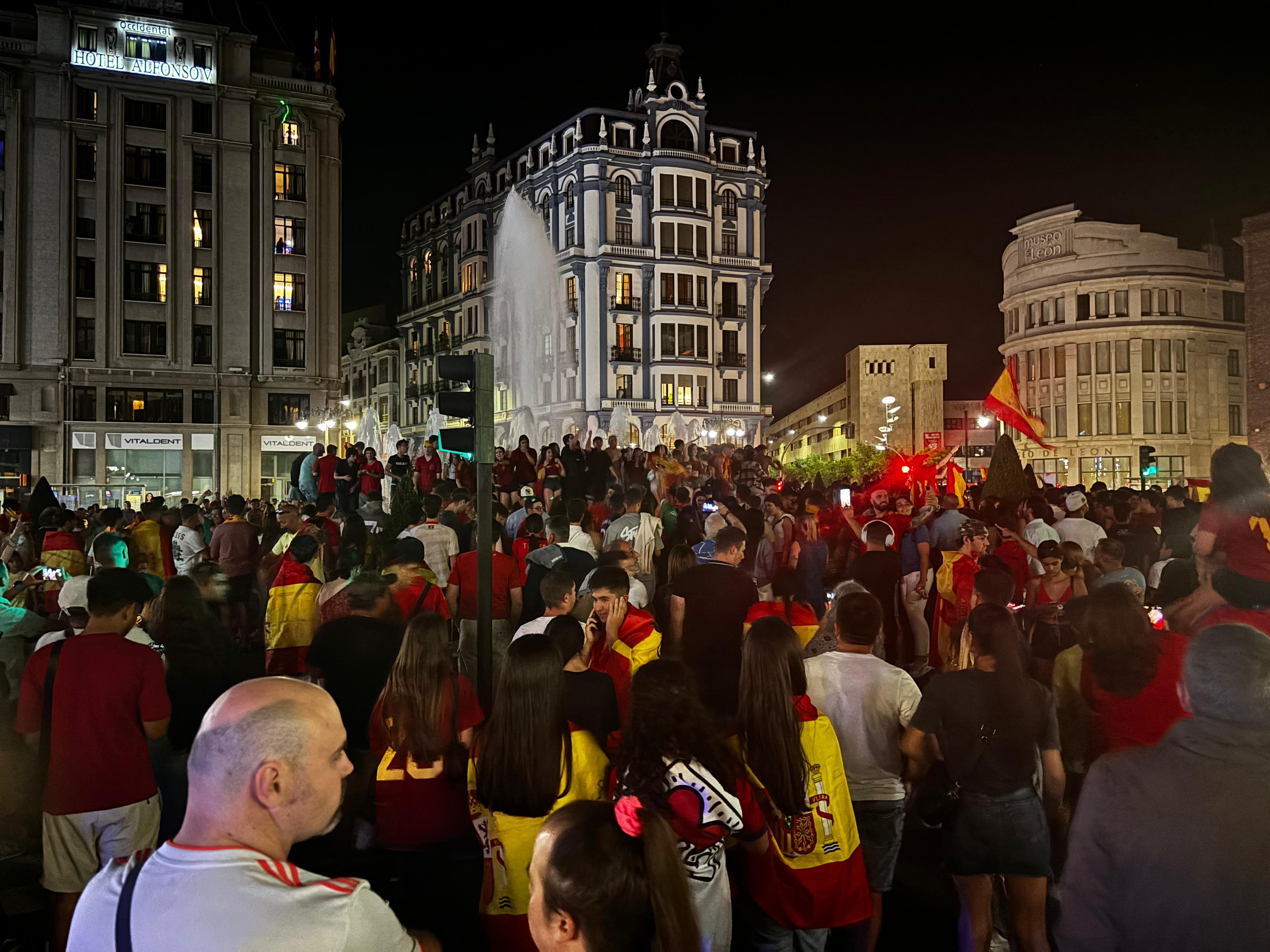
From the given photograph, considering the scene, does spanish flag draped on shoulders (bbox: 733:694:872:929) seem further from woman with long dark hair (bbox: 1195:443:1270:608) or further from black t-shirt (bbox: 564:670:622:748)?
woman with long dark hair (bbox: 1195:443:1270:608)

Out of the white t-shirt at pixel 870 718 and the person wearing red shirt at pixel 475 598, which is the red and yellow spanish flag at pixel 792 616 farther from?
the person wearing red shirt at pixel 475 598

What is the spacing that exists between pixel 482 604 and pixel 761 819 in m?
3.08

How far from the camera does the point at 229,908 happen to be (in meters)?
1.85

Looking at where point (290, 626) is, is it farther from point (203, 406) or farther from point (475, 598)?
point (203, 406)

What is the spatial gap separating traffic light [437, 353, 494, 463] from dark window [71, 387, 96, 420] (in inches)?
1637

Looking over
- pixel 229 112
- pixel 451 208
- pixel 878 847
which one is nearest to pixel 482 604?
pixel 878 847

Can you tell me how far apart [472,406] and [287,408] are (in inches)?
1629

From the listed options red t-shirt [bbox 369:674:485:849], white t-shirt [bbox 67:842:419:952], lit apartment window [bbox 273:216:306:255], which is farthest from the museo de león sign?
white t-shirt [bbox 67:842:419:952]

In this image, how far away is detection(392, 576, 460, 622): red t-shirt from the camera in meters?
6.86

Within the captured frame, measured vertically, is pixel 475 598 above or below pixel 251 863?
below

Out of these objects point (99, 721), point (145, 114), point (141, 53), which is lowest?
point (99, 721)

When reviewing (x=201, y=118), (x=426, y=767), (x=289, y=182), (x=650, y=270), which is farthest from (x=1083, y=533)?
(x=650, y=270)

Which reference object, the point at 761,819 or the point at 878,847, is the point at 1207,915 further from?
the point at 878,847

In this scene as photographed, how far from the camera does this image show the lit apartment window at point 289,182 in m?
44.8
